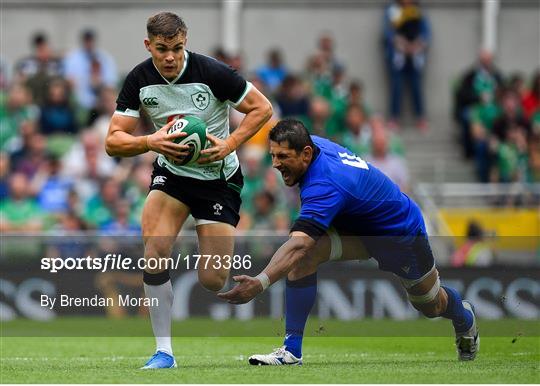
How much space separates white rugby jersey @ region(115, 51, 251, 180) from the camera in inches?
388

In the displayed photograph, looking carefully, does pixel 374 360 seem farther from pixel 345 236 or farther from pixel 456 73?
pixel 456 73

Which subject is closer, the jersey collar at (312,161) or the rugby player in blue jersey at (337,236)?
the rugby player in blue jersey at (337,236)

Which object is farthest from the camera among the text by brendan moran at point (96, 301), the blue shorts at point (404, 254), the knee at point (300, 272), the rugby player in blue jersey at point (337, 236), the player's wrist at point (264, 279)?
the text by brendan moran at point (96, 301)

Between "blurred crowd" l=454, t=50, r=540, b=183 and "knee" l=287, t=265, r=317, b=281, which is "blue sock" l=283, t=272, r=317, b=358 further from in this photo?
"blurred crowd" l=454, t=50, r=540, b=183

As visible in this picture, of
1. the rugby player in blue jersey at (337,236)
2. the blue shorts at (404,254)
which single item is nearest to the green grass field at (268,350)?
the rugby player in blue jersey at (337,236)

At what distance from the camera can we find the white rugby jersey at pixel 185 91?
32.3ft

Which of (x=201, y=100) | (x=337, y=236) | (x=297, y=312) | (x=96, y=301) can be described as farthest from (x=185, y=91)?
(x=96, y=301)

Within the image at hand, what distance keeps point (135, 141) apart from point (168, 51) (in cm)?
67

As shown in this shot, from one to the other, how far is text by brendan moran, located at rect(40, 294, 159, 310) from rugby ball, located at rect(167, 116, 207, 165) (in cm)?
112

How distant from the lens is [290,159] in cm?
948

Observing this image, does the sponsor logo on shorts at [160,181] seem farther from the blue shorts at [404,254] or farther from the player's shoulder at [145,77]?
the blue shorts at [404,254]

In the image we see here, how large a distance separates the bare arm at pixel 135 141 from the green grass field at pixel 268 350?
151 cm

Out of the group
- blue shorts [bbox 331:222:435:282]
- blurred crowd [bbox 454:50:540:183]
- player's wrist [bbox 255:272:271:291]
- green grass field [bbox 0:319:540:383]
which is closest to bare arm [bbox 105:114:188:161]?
player's wrist [bbox 255:272:271:291]

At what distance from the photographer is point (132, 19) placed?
23.0 metres
